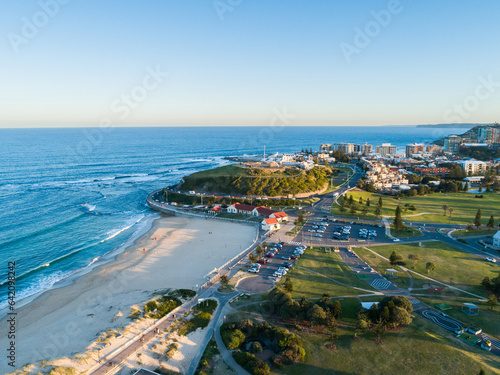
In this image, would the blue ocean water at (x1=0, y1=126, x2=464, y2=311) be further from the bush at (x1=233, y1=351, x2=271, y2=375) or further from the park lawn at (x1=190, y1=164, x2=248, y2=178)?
the bush at (x1=233, y1=351, x2=271, y2=375)

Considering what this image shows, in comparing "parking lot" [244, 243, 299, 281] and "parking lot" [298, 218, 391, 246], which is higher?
"parking lot" [244, 243, 299, 281]

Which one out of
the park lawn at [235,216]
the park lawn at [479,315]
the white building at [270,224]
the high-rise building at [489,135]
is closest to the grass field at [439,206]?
the white building at [270,224]

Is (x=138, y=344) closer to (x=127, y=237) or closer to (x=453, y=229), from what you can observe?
(x=127, y=237)

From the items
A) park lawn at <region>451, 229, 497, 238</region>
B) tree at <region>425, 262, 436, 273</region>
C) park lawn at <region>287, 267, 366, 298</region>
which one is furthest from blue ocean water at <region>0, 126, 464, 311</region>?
park lawn at <region>451, 229, 497, 238</region>

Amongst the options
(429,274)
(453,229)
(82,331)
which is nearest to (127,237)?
(82,331)

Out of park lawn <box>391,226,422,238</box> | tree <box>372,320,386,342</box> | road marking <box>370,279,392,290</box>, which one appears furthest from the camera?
park lawn <box>391,226,422,238</box>

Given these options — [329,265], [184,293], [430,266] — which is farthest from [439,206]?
[184,293]

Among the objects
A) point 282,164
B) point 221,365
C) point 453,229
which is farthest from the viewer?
point 282,164
